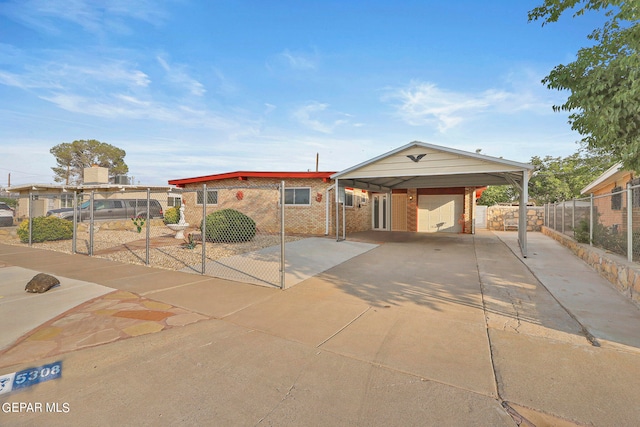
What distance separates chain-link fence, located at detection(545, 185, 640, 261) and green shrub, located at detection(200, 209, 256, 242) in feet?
32.4

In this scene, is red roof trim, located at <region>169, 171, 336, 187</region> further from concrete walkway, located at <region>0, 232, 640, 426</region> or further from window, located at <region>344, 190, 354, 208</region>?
concrete walkway, located at <region>0, 232, 640, 426</region>

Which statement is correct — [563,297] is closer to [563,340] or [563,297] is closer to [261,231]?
[563,340]

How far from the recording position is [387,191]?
57.1 ft

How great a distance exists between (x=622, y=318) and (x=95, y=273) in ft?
30.6

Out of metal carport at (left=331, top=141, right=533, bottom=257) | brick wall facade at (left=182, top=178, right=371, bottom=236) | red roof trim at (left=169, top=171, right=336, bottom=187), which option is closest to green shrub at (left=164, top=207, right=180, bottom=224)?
brick wall facade at (left=182, top=178, right=371, bottom=236)

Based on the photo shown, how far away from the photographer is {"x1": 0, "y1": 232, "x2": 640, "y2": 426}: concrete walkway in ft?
7.47

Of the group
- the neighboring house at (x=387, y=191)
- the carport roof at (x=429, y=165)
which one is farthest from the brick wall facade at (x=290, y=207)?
the carport roof at (x=429, y=165)

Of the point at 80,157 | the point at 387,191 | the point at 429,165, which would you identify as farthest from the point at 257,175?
the point at 80,157

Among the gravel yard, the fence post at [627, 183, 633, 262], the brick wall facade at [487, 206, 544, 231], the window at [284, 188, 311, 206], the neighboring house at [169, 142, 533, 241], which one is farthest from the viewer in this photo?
the brick wall facade at [487, 206, 544, 231]

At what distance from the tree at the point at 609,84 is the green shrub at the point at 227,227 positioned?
913 cm

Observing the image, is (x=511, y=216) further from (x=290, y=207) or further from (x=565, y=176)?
(x=290, y=207)

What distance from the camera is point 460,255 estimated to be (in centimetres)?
943

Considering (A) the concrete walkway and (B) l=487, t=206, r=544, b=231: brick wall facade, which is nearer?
(A) the concrete walkway

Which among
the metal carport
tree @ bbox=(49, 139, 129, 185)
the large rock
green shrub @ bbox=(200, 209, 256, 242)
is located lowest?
the large rock
